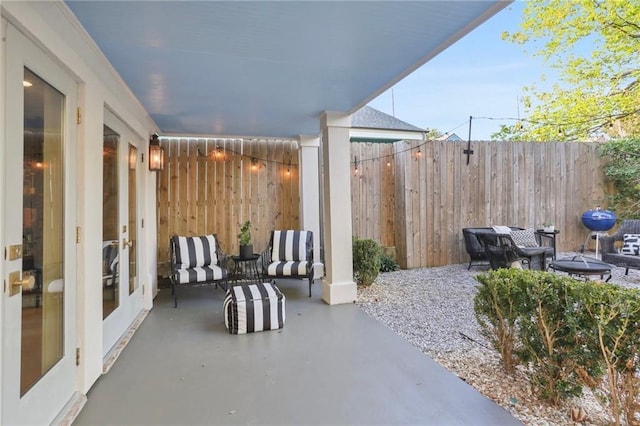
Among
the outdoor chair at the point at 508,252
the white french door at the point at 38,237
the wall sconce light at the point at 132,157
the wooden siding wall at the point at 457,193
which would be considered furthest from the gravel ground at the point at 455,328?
the wall sconce light at the point at 132,157

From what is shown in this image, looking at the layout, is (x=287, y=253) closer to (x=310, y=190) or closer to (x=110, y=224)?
(x=310, y=190)

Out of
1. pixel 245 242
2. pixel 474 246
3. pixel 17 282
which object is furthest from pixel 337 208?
pixel 17 282

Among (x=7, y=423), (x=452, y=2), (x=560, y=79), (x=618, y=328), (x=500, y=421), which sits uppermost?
(x=560, y=79)

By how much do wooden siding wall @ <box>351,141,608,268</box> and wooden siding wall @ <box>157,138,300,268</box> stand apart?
4.37 ft

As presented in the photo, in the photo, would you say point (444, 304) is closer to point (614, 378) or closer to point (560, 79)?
point (614, 378)

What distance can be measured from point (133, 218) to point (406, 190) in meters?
4.44

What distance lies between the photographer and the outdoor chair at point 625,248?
4.84 m

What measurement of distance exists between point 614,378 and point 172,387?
2623mm

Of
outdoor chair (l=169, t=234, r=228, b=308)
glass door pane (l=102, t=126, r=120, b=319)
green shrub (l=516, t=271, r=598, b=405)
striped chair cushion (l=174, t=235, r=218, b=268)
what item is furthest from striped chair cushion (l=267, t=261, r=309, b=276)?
green shrub (l=516, t=271, r=598, b=405)

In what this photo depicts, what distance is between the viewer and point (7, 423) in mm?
1425

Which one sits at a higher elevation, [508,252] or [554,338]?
[508,252]

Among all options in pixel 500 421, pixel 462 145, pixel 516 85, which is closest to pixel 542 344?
pixel 500 421

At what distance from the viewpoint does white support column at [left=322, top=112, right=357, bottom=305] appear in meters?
4.19

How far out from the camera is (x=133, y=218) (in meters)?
3.59
